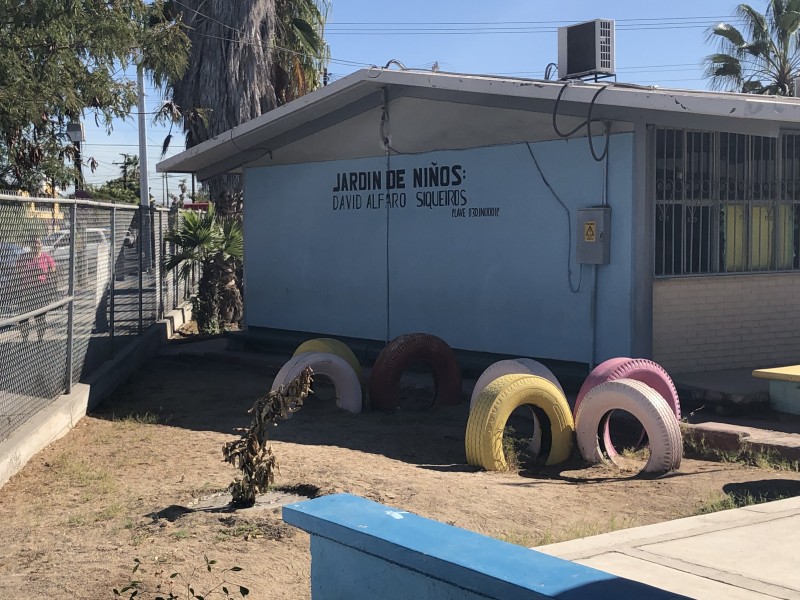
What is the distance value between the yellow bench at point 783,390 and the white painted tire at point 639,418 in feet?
6.30

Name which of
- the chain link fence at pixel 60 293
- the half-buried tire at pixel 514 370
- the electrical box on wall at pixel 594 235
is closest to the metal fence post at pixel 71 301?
the chain link fence at pixel 60 293

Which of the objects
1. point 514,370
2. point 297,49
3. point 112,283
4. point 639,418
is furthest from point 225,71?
point 639,418

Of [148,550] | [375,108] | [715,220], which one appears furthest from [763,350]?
[148,550]

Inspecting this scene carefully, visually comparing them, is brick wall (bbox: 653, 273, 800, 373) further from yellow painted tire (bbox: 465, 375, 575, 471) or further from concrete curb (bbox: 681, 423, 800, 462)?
yellow painted tire (bbox: 465, 375, 575, 471)

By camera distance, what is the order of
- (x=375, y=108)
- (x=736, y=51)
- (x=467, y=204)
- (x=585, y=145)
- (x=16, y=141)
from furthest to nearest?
(x=736, y=51)
(x=16, y=141)
(x=375, y=108)
(x=467, y=204)
(x=585, y=145)

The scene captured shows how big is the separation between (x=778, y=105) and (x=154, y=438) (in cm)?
640

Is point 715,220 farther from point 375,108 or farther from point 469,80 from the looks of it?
point 375,108

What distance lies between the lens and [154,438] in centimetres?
905

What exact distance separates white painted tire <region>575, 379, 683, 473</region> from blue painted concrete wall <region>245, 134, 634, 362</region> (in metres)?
2.42

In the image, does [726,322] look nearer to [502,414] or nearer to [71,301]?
[502,414]

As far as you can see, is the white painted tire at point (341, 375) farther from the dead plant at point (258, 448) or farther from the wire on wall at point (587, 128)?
the dead plant at point (258, 448)

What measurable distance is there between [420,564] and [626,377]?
17.7ft

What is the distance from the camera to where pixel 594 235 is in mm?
10602

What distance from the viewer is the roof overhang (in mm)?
8961
